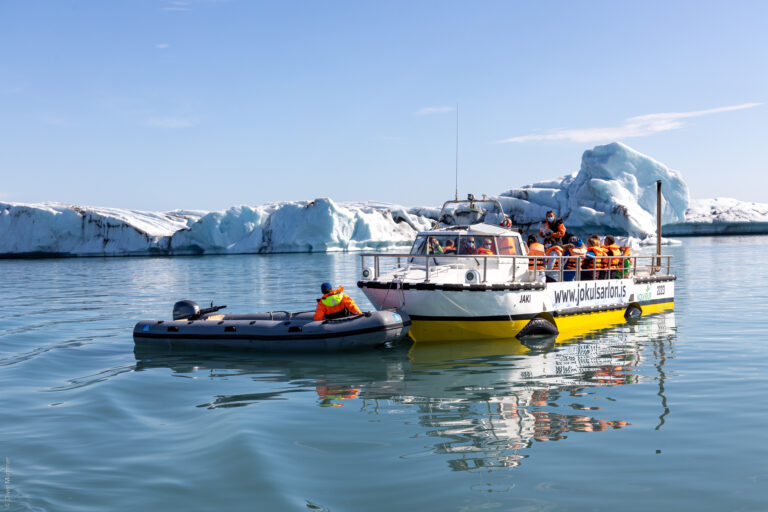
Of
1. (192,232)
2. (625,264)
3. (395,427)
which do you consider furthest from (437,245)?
(192,232)

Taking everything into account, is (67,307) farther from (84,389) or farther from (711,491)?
(711,491)

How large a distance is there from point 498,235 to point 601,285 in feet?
8.85

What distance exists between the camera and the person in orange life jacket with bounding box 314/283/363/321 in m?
10.3

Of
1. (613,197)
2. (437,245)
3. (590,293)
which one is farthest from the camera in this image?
(613,197)

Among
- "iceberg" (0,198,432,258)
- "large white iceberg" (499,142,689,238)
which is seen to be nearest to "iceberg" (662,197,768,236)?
"large white iceberg" (499,142,689,238)

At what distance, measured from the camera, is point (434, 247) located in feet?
38.7

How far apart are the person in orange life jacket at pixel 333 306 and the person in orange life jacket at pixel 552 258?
3.92 meters

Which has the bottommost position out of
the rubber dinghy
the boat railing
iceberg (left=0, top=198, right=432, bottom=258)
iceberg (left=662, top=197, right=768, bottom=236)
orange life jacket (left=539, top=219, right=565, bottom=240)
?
the rubber dinghy

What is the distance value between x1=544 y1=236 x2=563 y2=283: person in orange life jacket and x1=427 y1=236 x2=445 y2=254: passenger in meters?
2.11

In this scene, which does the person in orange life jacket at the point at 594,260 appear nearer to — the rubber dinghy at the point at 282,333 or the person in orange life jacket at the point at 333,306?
the rubber dinghy at the point at 282,333

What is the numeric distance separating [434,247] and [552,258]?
2.24 meters

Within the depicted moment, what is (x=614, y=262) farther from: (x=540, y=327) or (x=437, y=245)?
(x=437, y=245)

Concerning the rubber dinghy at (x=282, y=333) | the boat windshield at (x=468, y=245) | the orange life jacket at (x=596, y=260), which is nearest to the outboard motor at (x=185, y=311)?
the rubber dinghy at (x=282, y=333)

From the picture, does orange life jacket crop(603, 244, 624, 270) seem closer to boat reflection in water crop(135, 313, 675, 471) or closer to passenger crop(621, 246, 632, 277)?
passenger crop(621, 246, 632, 277)
